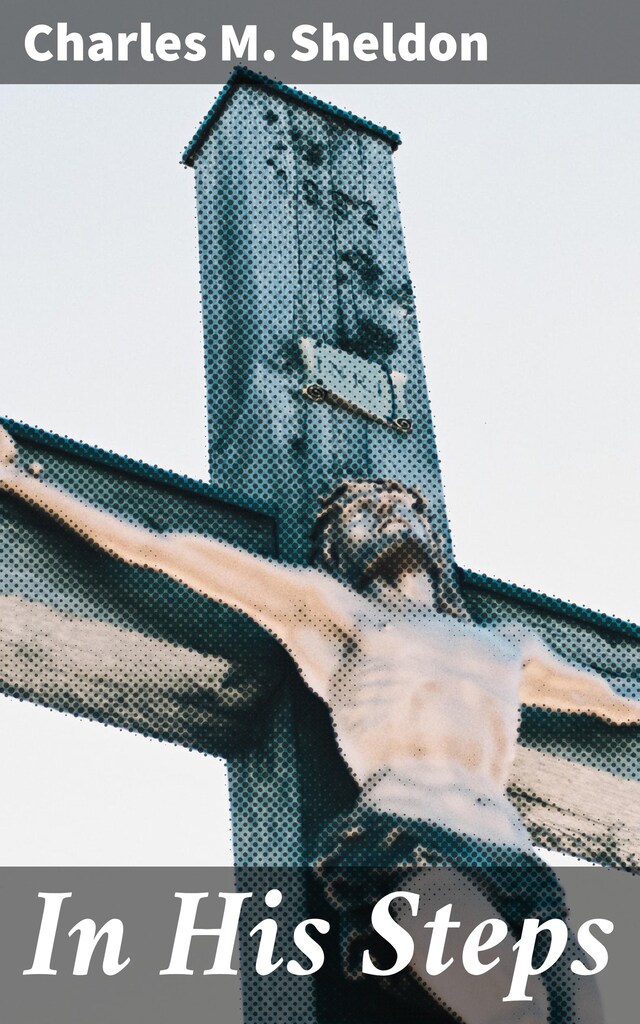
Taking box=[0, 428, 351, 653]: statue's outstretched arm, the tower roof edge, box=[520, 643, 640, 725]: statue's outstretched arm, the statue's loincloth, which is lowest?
the statue's loincloth

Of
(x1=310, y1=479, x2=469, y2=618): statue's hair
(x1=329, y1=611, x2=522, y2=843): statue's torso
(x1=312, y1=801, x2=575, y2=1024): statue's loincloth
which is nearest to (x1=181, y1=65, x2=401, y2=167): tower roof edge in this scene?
(x1=310, y1=479, x2=469, y2=618): statue's hair

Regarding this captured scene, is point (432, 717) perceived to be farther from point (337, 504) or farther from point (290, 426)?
point (290, 426)

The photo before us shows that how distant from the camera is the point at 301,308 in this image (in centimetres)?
470

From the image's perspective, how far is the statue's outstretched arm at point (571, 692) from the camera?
423cm

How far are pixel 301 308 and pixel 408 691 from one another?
1167mm

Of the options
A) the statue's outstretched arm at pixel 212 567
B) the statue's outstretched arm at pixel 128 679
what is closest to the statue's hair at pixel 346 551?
the statue's outstretched arm at pixel 212 567

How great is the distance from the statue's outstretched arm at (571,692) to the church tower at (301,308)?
451mm

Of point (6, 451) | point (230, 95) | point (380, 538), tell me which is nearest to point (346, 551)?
point (380, 538)

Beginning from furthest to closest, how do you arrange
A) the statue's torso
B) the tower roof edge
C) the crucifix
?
the tower roof edge, the crucifix, the statue's torso

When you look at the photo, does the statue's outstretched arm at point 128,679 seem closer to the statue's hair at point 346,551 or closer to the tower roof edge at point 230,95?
the statue's hair at point 346,551

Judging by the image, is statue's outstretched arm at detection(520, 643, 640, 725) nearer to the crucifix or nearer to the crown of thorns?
the crucifix

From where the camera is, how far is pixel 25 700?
149 inches

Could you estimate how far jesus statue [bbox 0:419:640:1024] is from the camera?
3.50 meters

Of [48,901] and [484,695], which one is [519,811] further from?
[48,901]
